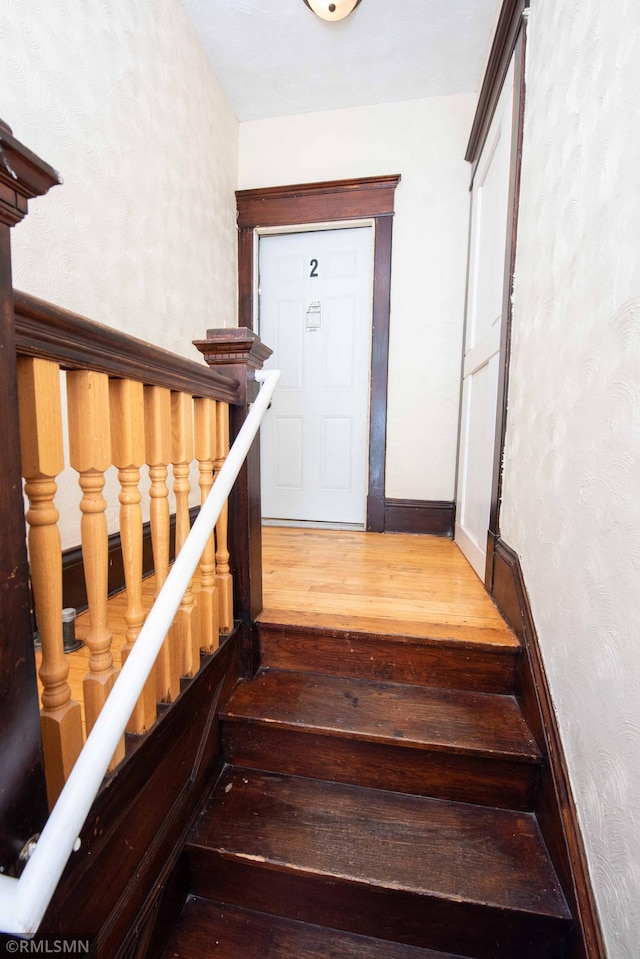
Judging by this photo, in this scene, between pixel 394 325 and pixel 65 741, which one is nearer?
pixel 65 741

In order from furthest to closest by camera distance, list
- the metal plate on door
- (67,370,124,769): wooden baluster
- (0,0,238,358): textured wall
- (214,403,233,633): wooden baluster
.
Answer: the metal plate on door, (0,0,238,358): textured wall, (214,403,233,633): wooden baluster, (67,370,124,769): wooden baluster

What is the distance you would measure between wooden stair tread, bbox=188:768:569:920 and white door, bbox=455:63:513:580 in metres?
0.96

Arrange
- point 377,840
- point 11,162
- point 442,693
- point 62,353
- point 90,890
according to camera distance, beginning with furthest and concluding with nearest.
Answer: point 442,693 → point 377,840 → point 90,890 → point 62,353 → point 11,162

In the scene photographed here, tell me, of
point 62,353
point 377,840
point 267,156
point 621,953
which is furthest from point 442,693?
point 267,156

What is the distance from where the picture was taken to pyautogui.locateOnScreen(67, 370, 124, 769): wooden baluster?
2.27ft

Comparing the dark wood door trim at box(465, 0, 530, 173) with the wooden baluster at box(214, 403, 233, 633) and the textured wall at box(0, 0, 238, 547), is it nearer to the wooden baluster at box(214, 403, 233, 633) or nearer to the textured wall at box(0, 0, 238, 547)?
the textured wall at box(0, 0, 238, 547)

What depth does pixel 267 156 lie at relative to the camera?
281 centimetres

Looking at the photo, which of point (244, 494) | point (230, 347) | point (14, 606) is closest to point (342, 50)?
point (230, 347)

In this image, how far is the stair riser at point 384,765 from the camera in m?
1.10

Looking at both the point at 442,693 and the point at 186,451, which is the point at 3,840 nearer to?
the point at 186,451

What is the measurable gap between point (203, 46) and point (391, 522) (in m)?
2.92

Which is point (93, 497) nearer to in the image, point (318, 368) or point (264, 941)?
point (264, 941)

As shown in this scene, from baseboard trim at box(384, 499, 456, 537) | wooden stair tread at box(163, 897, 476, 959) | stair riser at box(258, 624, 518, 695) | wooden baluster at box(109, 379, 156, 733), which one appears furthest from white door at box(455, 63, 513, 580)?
wooden baluster at box(109, 379, 156, 733)

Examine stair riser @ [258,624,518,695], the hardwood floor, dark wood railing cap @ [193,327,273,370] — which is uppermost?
dark wood railing cap @ [193,327,273,370]
